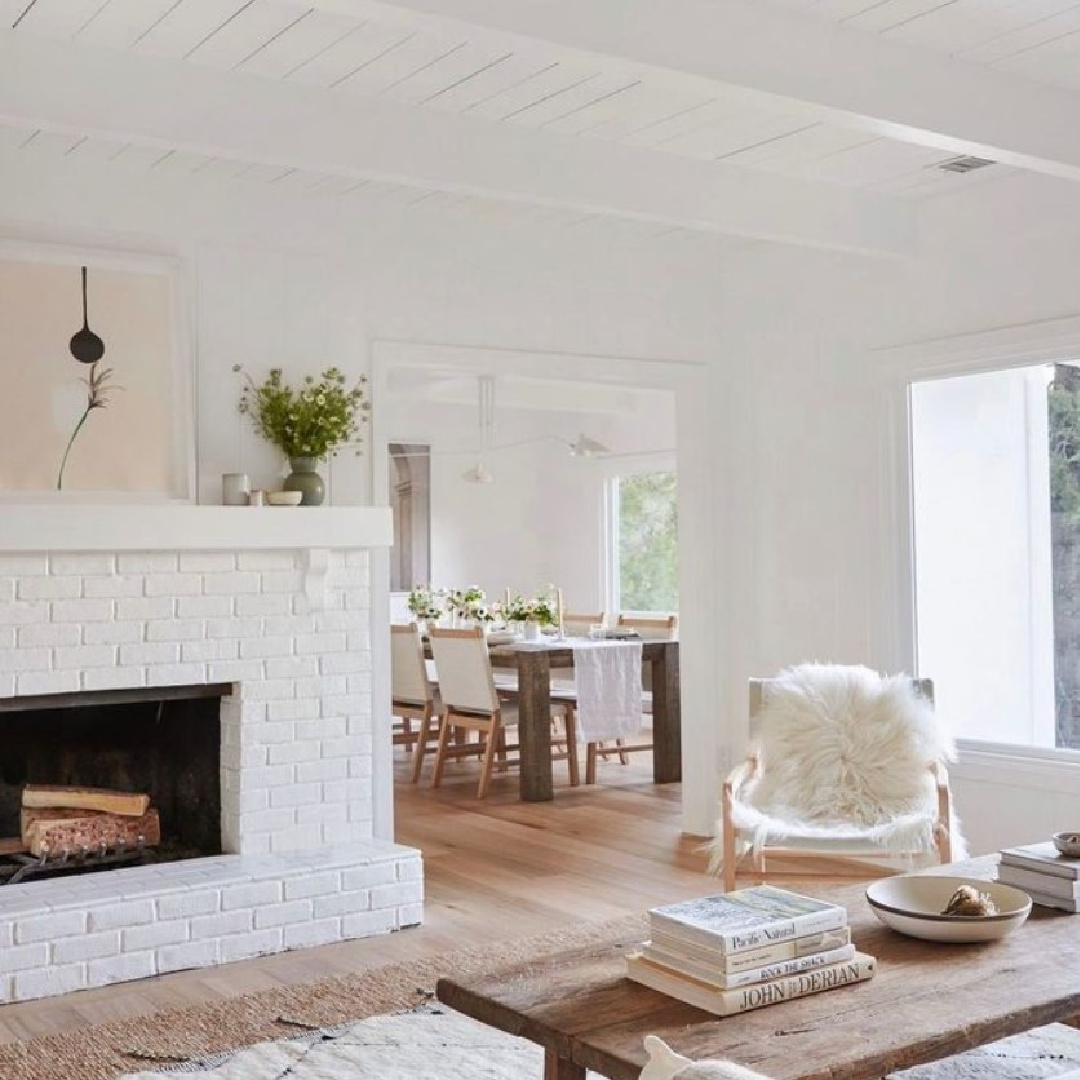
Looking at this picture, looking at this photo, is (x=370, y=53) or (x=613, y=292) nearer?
(x=370, y=53)

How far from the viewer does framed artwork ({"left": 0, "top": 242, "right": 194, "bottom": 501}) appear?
4.25m

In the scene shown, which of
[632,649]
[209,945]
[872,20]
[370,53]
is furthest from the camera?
[632,649]

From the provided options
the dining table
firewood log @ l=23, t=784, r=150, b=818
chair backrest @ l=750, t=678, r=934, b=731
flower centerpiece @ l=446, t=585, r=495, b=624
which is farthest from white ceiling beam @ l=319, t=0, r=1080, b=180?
flower centerpiece @ l=446, t=585, r=495, b=624

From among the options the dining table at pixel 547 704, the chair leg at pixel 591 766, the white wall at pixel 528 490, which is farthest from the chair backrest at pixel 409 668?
the white wall at pixel 528 490

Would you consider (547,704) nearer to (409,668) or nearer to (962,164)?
(409,668)

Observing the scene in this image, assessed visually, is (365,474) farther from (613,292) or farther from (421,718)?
(421,718)

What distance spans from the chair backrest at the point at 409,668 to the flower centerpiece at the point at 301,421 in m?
2.75

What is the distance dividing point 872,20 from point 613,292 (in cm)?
233

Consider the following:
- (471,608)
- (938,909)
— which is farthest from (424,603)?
(938,909)

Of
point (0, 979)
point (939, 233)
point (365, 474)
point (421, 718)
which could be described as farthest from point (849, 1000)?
point (421, 718)

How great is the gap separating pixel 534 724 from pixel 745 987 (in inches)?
182

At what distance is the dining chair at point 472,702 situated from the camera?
6.86 meters

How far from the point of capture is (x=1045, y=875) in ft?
9.32

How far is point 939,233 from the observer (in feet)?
16.6
